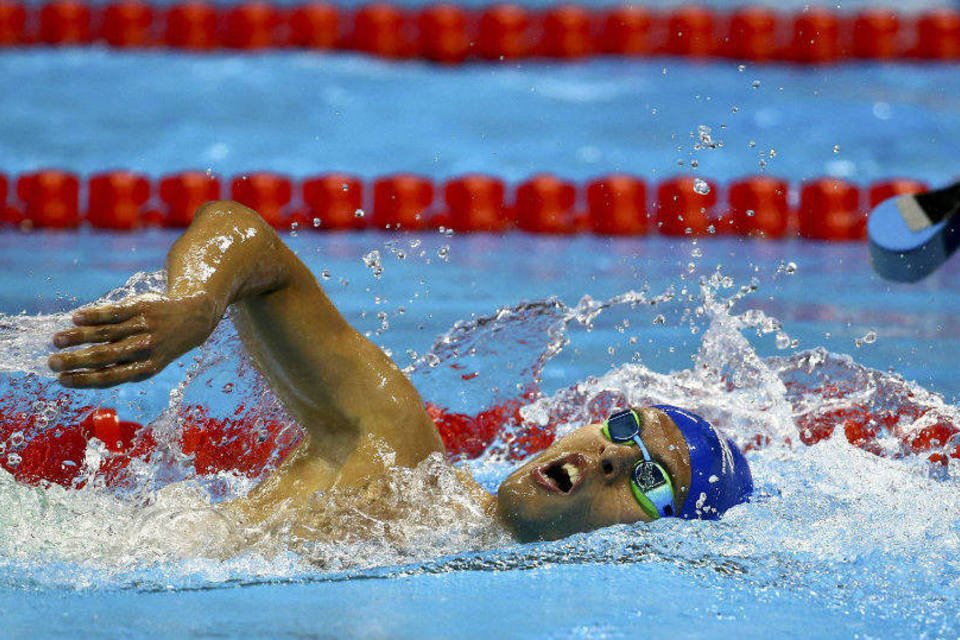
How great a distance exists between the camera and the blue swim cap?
2.42 m

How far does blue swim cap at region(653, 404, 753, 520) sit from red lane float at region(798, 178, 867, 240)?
363cm

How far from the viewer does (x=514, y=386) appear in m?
3.46

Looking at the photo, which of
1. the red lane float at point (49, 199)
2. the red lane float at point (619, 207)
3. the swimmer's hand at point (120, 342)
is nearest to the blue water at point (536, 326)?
the red lane float at point (619, 207)

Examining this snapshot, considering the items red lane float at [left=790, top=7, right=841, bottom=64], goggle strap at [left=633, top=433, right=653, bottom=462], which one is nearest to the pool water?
goggle strap at [left=633, top=433, right=653, bottom=462]

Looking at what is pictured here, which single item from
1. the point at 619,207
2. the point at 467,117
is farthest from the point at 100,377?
the point at 467,117

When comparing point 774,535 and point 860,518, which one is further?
point 860,518

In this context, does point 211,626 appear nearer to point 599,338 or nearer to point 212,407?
point 212,407

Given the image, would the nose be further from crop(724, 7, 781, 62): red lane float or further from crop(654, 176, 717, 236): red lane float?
crop(724, 7, 781, 62): red lane float

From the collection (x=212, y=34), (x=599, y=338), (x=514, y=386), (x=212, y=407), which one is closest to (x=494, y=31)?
(x=212, y=34)

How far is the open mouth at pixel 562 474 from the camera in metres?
2.33

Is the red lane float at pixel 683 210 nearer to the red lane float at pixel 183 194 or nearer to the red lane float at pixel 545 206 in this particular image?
the red lane float at pixel 545 206

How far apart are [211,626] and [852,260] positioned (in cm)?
415

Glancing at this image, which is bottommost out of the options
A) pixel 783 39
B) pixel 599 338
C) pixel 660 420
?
pixel 599 338

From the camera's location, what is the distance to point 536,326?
337 cm
